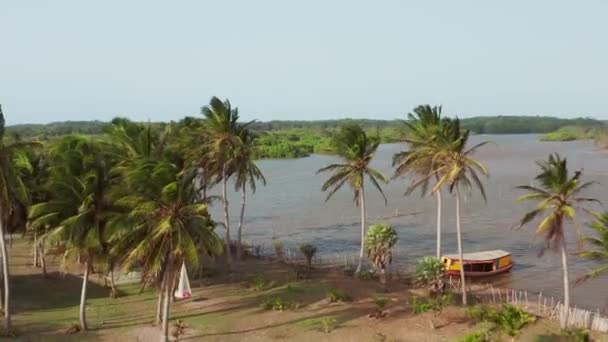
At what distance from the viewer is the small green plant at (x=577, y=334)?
73.5 feet

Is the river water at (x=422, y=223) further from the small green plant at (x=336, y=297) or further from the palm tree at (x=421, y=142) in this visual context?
the small green plant at (x=336, y=297)

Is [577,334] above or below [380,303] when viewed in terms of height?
below

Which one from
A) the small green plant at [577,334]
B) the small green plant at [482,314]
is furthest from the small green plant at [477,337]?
the small green plant at [577,334]

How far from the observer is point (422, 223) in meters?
55.9

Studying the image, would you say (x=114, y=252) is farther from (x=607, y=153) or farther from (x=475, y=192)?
(x=607, y=153)

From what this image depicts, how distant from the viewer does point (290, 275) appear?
3369cm

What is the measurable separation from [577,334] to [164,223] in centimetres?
1583

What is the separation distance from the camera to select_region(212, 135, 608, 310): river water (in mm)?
38906

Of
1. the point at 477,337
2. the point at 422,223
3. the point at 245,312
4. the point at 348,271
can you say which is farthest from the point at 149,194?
the point at 422,223

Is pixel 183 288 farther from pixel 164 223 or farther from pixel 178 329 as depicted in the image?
pixel 164 223

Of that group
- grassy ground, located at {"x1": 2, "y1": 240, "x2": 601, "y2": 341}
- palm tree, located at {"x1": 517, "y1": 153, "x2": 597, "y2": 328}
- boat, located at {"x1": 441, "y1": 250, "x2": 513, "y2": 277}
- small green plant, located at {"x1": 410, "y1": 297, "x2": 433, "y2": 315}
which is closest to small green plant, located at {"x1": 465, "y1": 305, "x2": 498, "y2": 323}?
grassy ground, located at {"x1": 2, "y1": 240, "x2": 601, "y2": 341}

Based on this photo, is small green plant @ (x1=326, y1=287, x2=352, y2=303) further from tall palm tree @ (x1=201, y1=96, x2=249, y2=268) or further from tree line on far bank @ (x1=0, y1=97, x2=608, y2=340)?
tall palm tree @ (x1=201, y1=96, x2=249, y2=268)

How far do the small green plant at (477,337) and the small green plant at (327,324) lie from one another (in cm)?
518

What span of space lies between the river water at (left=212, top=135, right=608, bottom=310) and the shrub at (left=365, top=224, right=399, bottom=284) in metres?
7.29
